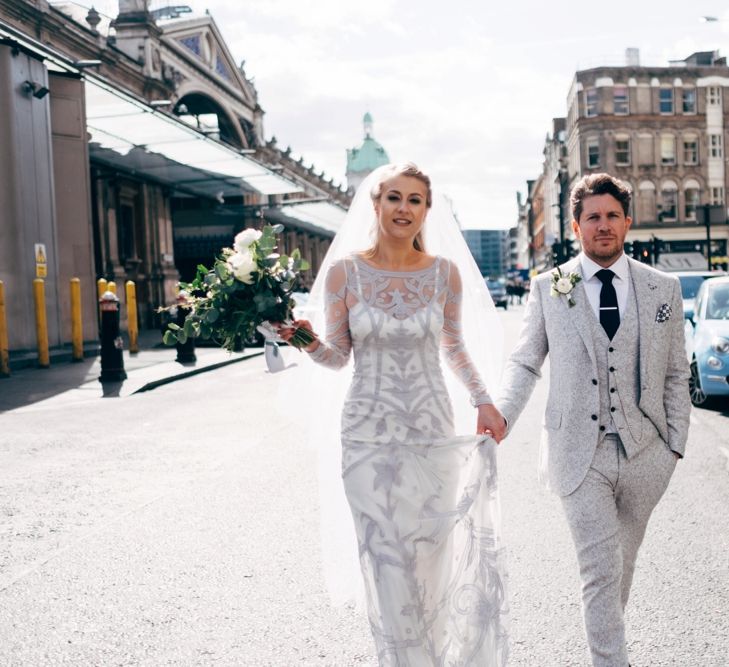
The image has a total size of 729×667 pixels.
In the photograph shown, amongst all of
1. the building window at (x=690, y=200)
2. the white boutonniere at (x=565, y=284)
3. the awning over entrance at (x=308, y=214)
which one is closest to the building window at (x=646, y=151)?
the building window at (x=690, y=200)

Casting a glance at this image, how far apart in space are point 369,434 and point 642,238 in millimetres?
62157

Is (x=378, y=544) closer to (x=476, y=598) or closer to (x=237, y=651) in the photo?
(x=476, y=598)

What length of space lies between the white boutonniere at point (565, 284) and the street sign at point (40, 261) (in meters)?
15.8

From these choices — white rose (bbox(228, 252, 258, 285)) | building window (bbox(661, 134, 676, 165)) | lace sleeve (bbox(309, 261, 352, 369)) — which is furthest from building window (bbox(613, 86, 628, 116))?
white rose (bbox(228, 252, 258, 285))

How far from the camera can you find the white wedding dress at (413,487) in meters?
3.14

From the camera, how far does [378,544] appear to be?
3.16 meters

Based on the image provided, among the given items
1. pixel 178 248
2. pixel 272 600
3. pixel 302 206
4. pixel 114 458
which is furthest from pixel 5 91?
pixel 178 248

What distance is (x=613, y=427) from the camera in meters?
3.15

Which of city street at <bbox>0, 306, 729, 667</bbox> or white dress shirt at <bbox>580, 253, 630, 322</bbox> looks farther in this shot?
city street at <bbox>0, 306, 729, 667</bbox>

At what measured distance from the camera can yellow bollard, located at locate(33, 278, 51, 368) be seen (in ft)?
53.1

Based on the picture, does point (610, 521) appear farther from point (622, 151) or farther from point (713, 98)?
point (713, 98)

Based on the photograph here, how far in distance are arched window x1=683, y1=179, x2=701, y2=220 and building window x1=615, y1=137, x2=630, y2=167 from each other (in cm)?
449

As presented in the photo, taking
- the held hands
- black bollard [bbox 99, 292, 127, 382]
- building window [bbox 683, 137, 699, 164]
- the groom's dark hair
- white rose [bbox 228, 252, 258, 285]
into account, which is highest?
building window [bbox 683, 137, 699, 164]

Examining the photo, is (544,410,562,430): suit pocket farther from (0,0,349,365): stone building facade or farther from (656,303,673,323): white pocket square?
(0,0,349,365): stone building facade
